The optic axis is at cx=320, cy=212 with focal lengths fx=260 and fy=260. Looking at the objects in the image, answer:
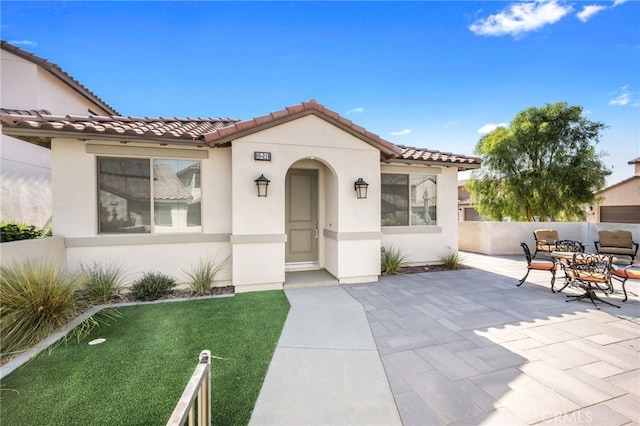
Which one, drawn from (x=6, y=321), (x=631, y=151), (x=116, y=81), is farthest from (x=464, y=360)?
(x=631, y=151)

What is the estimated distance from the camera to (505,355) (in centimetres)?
354

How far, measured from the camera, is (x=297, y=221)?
26.5 feet

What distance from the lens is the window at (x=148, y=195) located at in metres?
6.12

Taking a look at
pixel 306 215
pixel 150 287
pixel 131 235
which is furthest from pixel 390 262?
pixel 131 235

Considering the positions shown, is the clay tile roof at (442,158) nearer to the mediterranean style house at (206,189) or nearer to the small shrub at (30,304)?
the mediterranean style house at (206,189)

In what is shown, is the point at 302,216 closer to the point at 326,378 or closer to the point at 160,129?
the point at 160,129

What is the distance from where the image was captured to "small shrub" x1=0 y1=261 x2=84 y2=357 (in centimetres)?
379

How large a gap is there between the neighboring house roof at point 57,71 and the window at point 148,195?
6056 millimetres

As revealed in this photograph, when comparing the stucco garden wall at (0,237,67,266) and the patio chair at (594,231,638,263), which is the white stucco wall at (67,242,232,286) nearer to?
the stucco garden wall at (0,237,67,266)

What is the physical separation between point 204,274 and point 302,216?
3202 mm

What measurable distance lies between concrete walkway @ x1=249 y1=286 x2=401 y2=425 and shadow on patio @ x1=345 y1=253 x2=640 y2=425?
0.70ft

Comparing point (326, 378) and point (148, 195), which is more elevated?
point (148, 195)

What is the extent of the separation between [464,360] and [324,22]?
31.9 feet

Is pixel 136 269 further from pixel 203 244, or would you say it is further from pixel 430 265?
pixel 430 265
